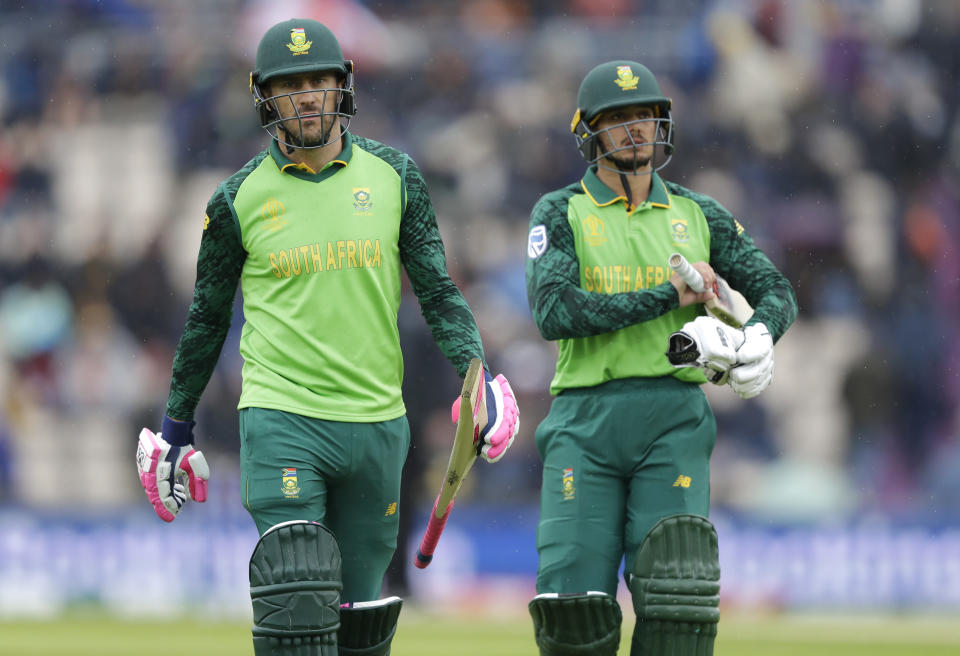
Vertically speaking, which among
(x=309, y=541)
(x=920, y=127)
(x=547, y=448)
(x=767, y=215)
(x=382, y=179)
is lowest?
(x=309, y=541)

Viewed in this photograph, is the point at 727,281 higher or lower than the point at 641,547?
higher

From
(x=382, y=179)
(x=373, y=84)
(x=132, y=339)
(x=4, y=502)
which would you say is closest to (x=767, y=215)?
(x=373, y=84)

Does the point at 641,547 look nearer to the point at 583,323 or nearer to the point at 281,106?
the point at 583,323

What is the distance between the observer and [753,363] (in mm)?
5723

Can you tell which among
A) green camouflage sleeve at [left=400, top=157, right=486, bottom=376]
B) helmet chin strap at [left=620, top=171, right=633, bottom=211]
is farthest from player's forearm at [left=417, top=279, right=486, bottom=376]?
helmet chin strap at [left=620, top=171, right=633, bottom=211]

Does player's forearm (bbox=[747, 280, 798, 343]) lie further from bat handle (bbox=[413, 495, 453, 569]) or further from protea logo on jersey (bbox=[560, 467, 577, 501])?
bat handle (bbox=[413, 495, 453, 569])

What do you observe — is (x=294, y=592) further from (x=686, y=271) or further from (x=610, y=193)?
(x=610, y=193)

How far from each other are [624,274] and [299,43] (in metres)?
1.43

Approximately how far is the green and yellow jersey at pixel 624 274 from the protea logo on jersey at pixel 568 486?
32 centimetres

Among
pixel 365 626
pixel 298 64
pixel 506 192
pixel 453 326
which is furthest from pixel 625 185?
pixel 506 192

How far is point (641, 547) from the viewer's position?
5.68 meters

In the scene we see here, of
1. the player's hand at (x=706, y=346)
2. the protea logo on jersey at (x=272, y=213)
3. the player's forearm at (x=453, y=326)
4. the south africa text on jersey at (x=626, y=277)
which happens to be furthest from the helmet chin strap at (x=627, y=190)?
the protea logo on jersey at (x=272, y=213)

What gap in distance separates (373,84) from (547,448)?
9875 millimetres

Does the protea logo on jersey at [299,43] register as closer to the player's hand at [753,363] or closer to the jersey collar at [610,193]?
the jersey collar at [610,193]
